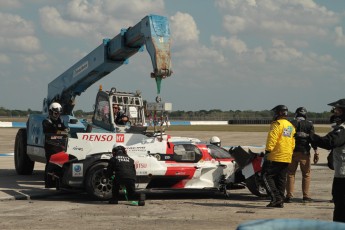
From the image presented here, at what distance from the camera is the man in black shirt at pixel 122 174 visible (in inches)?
431

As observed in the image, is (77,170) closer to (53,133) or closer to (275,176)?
(53,133)

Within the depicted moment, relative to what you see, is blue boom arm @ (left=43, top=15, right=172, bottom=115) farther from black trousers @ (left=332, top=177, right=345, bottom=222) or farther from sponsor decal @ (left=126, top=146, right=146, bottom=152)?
black trousers @ (left=332, top=177, right=345, bottom=222)

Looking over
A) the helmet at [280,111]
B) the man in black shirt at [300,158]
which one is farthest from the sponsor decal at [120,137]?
the man in black shirt at [300,158]

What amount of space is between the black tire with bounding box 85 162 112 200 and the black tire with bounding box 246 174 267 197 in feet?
8.84

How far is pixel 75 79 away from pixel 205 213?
322 inches

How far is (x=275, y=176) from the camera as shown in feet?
35.8

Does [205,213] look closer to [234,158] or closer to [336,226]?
[234,158]

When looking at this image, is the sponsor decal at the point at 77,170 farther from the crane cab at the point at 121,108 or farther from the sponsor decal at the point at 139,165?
the crane cab at the point at 121,108

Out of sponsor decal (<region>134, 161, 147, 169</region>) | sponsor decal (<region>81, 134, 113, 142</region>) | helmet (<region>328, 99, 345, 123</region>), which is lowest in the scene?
sponsor decal (<region>134, 161, 147, 169</region>)

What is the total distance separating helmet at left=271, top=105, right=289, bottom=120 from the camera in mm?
10852

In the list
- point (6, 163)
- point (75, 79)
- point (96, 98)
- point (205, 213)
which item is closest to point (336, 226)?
point (205, 213)

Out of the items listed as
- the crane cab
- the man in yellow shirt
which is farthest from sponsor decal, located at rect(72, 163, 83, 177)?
the man in yellow shirt

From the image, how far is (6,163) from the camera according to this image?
20.5 metres

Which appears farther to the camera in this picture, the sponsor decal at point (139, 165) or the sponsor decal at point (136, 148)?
the sponsor decal at point (136, 148)
